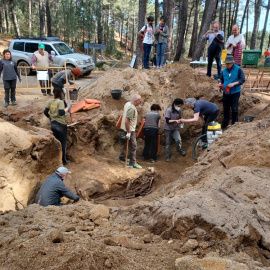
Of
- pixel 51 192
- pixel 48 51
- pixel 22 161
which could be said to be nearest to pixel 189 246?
pixel 51 192

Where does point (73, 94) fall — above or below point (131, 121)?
above

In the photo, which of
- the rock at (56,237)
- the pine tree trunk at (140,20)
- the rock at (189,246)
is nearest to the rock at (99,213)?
the rock at (56,237)

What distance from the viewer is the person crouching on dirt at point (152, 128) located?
820 centimetres

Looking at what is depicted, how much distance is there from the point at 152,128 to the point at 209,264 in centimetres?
649

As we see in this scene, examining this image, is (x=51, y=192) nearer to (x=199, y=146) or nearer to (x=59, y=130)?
(x=59, y=130)

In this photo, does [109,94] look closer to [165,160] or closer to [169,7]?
[165,160]

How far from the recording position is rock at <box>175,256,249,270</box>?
5.89 feet

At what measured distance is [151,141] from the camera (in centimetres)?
869

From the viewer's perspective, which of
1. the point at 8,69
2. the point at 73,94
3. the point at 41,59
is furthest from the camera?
the point at 41,59

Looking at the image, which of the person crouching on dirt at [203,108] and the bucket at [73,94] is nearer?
the person crouching on dirt at [203,108]

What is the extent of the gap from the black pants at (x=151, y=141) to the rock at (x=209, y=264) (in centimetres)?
642

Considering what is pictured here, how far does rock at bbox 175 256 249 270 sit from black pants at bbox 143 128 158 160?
21.1ft

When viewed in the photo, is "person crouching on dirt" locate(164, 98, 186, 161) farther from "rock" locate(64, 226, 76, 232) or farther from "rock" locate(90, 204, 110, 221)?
"rock" locate(64, 226, 76, 232)

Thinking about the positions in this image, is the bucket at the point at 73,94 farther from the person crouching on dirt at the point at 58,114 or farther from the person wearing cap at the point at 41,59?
the person crouching on dirt at the point at 58,114
